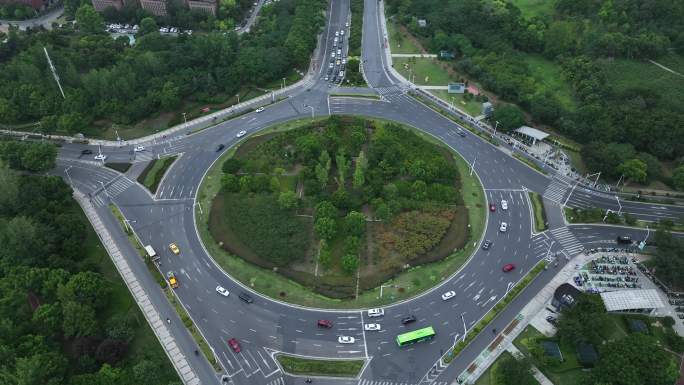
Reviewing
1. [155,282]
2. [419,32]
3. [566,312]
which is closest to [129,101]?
[155,282]

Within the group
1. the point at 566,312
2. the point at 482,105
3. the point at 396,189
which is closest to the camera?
the point at 566,312

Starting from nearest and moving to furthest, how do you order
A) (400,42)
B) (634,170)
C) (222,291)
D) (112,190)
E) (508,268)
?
(222,291), (508,268), (634,170), (112,190), (400,42)

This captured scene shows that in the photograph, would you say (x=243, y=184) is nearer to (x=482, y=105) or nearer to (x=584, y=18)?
(x=482, y=105)

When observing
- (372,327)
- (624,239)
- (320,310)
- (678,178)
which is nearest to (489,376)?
(372,327)

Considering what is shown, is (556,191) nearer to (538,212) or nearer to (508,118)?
(538,212)

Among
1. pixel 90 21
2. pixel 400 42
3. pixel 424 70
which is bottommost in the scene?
pixel 424 70

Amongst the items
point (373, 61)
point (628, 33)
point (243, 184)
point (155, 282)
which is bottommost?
point (155, 282)
